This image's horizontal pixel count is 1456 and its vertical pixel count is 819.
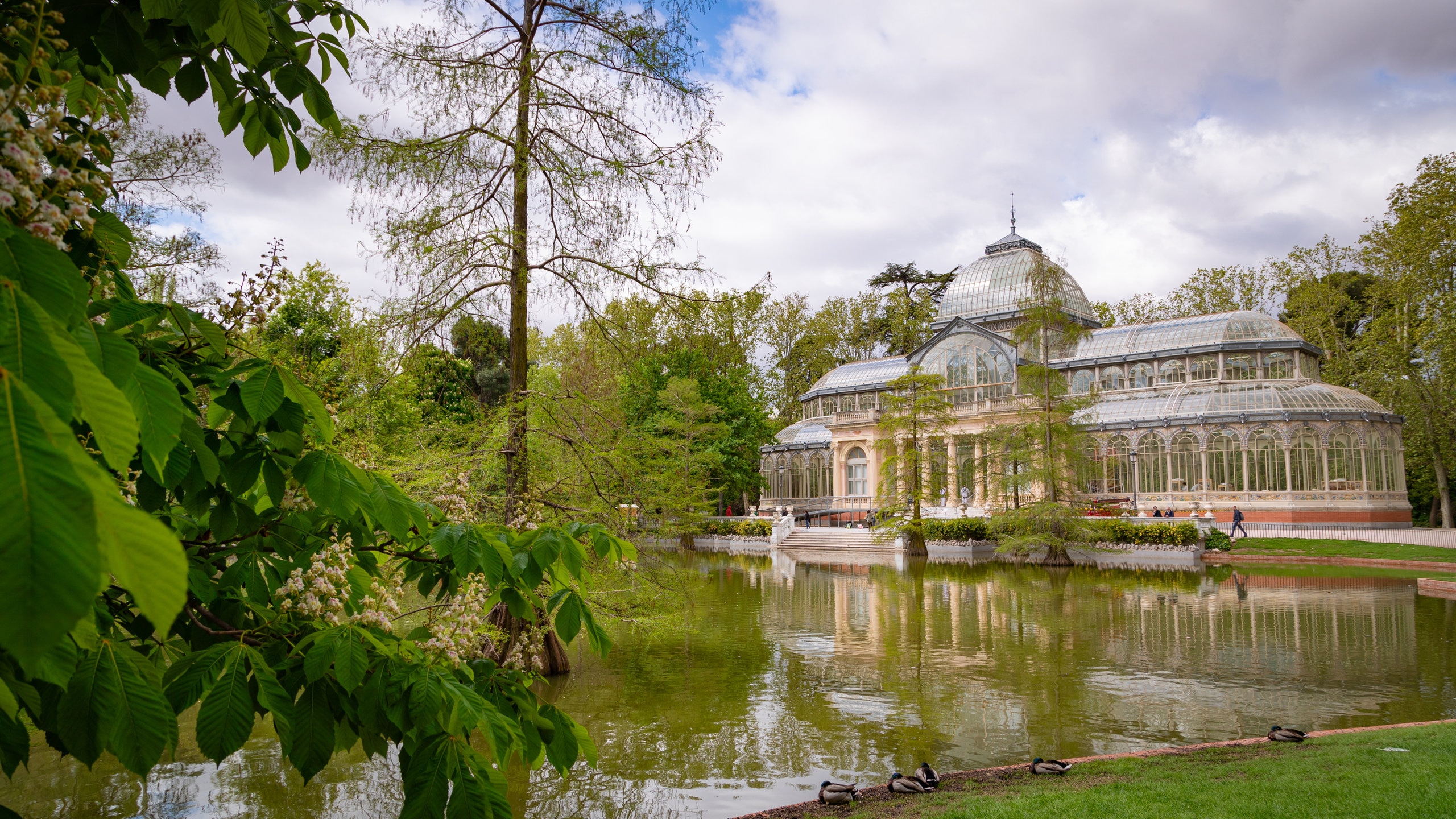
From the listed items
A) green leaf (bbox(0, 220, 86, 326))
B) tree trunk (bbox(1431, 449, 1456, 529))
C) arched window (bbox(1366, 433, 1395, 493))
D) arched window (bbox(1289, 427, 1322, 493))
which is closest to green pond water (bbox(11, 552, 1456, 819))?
green leaf (bbox(0, 220, 86, 326))

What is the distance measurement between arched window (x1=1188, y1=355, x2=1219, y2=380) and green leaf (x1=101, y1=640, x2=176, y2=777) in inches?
1629

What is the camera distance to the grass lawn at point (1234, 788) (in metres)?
5.43

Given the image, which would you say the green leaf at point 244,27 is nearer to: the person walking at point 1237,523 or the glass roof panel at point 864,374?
the person walking at point 1237,523

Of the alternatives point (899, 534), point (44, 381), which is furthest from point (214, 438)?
point (899, 534)

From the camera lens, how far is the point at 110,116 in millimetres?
2443

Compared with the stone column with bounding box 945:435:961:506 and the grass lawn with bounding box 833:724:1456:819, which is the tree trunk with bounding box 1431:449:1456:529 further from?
the grass lawn with bounding box 833:724:1456:819

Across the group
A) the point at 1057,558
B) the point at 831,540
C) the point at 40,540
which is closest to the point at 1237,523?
the point at 1057,558

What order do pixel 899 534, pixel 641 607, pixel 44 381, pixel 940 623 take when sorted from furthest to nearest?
pixel 899 534, pixel 940 623, pixel 641 607, pixel 44 381

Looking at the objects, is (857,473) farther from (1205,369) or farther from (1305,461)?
(1305,461)

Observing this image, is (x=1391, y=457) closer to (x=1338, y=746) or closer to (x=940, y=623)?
(x=940, y=623)

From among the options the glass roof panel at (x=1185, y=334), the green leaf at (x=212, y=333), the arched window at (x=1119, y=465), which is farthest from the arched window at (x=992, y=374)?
the green leaf at (x=212, y=333)

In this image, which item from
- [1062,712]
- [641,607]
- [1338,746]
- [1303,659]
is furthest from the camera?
[1303,659]

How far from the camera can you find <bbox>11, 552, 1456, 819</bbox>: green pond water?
23.6 feet

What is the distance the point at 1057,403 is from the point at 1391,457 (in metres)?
15.6
